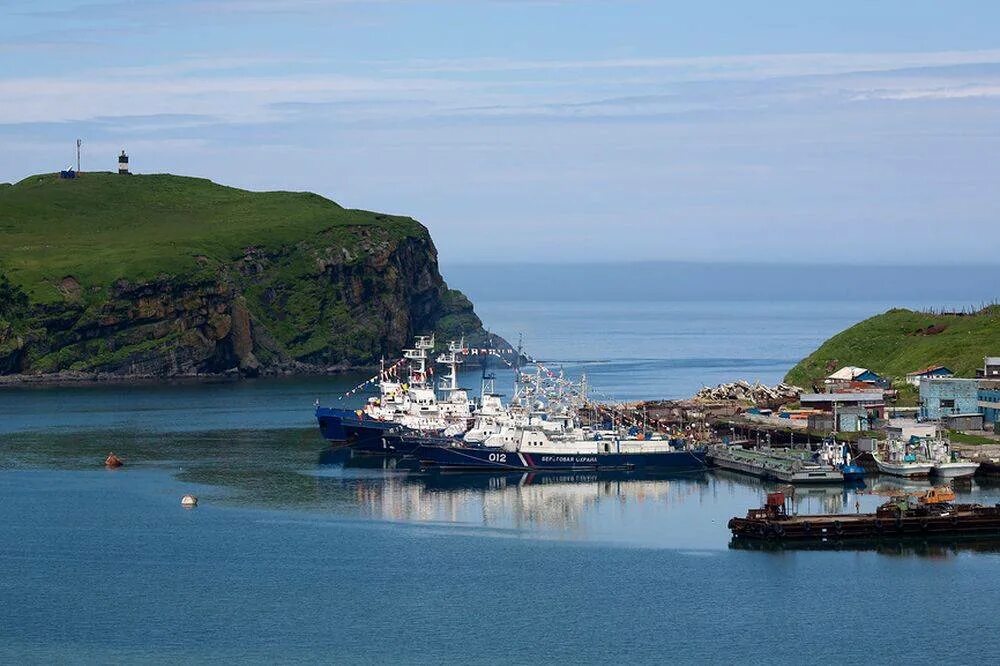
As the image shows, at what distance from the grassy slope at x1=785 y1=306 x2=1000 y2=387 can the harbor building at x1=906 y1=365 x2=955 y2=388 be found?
5.73 feet

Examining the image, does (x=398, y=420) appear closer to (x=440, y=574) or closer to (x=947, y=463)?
(x=947, y=463)

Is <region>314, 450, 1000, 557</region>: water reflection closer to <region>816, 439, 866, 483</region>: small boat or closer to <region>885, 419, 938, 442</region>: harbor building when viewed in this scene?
<region>816, 439, 866, 483</region>: small boat

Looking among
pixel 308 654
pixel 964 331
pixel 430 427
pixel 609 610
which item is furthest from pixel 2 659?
pixel 964 331

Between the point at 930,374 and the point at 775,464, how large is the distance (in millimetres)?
28526

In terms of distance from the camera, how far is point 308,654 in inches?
2110

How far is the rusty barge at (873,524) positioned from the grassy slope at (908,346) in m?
45.6

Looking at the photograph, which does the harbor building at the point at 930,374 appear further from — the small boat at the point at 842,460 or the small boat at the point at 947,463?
the small boat at the point at 947,463

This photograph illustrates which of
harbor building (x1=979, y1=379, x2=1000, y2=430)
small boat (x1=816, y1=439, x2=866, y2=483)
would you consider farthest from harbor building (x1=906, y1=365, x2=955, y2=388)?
small boat (x1=816, y1=439, x2=866, y2=483)

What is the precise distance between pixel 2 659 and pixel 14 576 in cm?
1217

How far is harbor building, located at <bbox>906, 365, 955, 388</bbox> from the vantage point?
372 ft

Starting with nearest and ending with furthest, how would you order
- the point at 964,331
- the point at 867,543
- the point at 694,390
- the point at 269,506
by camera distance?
1. the point at 867,543
2. the point at 269,506
3. the point at 964,331
4. the point at 694,390

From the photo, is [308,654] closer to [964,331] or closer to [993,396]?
[993,396]

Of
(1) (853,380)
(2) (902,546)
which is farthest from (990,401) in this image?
(2) (902,546)

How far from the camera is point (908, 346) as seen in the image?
133500mm
